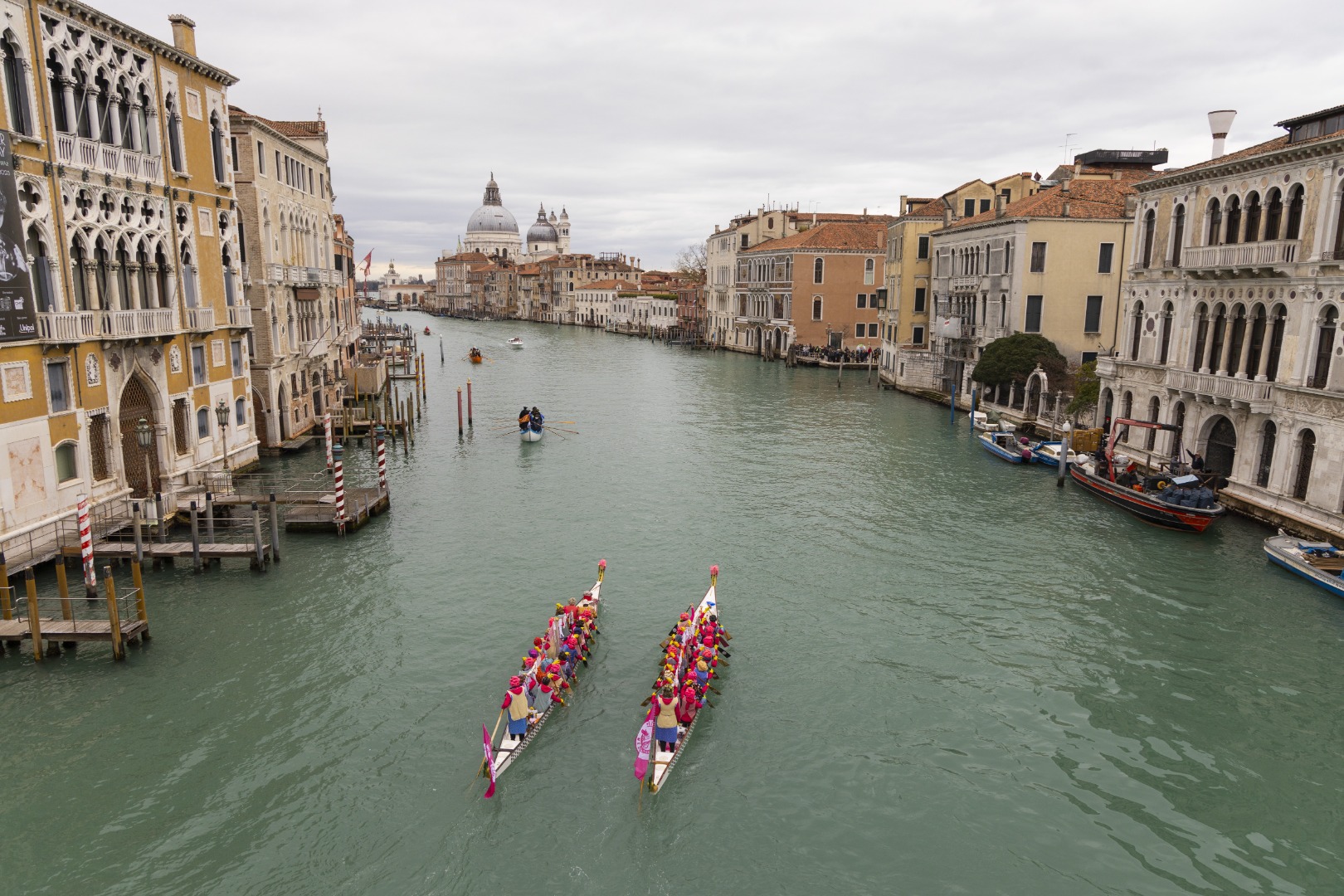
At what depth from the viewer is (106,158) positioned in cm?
1806

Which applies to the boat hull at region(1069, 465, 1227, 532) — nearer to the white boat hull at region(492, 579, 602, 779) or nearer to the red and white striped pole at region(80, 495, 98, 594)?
the white boat hull at region(492, 579, 602, 779)

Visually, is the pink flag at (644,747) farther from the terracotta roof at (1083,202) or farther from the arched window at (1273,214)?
the terracotta roof at (1083,202)

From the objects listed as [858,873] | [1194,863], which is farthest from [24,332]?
[1194,863]

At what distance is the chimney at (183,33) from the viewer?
70.6 ft

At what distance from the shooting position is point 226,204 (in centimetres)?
2338

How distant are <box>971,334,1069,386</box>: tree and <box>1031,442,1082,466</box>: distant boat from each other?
511 cm

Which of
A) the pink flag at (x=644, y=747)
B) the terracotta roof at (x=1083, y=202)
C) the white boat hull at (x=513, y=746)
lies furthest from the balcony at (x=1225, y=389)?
the white boat hull at (x=513, y=746)

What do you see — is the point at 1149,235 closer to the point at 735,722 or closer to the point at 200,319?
the point at 735,722

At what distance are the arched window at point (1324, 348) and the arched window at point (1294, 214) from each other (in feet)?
6.94

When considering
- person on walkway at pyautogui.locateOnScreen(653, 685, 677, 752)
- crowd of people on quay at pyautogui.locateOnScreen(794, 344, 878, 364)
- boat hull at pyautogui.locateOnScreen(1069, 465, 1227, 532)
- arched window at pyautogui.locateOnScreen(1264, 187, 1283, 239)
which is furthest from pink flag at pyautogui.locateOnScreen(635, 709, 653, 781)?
crowd of people on quay at pyautogui.locateOnScreen(794, 344, 878, 364)

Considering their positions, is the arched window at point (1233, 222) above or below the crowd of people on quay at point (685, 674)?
above

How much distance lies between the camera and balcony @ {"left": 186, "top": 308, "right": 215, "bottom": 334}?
21109 millimetres

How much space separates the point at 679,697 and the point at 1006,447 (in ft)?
72.7

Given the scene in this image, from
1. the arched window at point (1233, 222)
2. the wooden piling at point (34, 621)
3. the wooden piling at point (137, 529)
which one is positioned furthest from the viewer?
the arched window at point (1233, 222)
